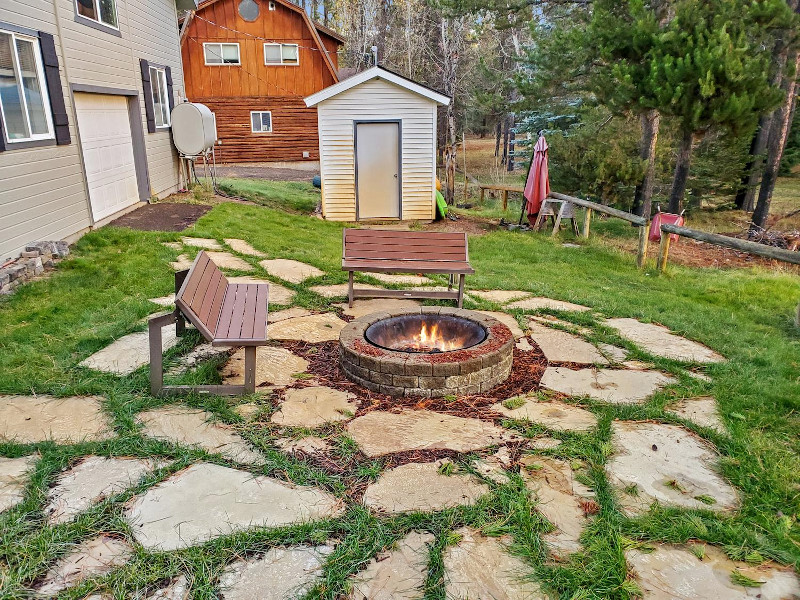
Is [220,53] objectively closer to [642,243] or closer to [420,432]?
[642,243]

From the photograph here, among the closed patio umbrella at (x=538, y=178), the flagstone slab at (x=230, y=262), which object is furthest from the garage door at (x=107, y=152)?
the closed patio umbrella at (x=538, y=178)

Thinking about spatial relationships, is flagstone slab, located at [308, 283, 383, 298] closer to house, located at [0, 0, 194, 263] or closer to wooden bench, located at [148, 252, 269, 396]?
wooden bench, located at [148, 252, 269, 396]

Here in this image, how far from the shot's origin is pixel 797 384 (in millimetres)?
3877

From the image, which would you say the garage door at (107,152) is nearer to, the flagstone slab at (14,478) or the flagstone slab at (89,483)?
the flagstone slab at (14,478)

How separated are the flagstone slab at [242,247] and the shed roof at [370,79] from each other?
4409 millimetres

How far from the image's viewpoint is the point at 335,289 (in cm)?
630

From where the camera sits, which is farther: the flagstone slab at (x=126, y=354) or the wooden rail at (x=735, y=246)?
the wooden rail at (x=735, y=246)

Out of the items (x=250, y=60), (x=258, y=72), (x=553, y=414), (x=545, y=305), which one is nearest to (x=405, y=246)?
(x=545, y=305)

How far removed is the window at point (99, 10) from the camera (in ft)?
28.6

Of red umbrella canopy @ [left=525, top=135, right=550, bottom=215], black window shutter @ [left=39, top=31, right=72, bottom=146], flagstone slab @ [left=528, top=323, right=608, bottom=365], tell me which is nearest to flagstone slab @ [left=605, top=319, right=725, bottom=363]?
flagstone slab @ [left=528, top=323, right=608, bottom=365]

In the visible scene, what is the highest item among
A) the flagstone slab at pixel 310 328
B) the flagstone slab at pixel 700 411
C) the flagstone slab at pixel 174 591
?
the flagstone slab at pixel 174 591

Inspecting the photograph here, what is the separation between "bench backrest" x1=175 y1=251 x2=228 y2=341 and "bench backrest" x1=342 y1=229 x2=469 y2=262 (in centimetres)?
161

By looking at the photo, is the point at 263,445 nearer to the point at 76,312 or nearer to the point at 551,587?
the point at 551,587

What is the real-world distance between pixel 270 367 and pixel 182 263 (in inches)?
136
